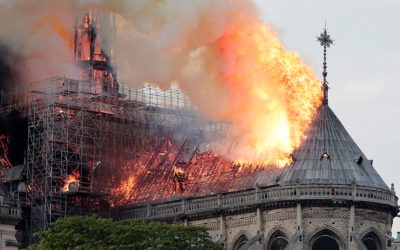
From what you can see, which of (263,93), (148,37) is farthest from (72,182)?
(263,93)

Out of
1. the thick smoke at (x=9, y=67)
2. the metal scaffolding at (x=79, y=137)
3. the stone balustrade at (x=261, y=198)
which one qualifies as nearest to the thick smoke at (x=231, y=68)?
the stone balustrade at (x=261, y=198)

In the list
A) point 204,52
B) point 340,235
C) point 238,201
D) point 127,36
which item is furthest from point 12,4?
point 340,235

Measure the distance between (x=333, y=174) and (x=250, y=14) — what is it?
1623 cm

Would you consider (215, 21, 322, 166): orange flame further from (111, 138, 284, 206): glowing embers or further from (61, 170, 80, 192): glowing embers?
(61, 170, 80, 192): glowing embers

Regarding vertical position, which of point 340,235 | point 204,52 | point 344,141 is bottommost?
point 340,235

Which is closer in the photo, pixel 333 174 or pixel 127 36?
pixel 333 174

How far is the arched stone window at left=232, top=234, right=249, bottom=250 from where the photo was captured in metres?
117

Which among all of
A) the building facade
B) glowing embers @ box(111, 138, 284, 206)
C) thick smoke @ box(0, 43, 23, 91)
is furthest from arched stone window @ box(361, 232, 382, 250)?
thick smoke @ box(0, 43, 23, 91)

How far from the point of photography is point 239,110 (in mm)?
122000

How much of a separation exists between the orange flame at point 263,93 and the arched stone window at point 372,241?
8910 mm

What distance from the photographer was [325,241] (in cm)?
11438

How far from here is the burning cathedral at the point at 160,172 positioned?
114 meters

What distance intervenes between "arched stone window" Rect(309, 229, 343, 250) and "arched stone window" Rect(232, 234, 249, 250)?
5.67 meters

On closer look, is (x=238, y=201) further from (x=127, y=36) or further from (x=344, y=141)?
(x=127, y=36)
